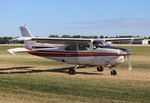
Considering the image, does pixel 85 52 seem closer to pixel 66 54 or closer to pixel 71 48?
pixel 71 48

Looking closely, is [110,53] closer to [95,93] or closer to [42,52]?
[42,52]

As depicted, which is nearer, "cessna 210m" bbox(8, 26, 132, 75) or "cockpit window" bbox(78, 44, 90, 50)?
"cessna 210m" bbox(8, 26, 132, 75)

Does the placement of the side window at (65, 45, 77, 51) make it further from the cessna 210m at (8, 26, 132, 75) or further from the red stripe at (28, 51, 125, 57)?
the red stripe at (28, 51, 125, 57)

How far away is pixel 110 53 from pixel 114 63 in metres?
0.64

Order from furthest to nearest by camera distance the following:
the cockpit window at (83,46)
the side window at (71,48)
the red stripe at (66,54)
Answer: the side window at (71,48)
the cockpit window at (83,46)
the red stripe at (66,54)

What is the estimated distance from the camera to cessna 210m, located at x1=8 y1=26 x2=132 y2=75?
20609 mm

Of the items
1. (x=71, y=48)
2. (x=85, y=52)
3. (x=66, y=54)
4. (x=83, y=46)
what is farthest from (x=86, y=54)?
(x=66, y=54)

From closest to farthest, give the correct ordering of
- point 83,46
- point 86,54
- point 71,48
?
1. point 86,54
2. point 83,46
3. point 71,48

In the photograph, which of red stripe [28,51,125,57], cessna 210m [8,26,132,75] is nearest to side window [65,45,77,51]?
cessna 210m [8,26,132,75]

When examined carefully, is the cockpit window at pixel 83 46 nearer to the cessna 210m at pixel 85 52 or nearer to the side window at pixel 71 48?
the cessna 210m at pixel 85 52

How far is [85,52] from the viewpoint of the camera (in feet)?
72.1

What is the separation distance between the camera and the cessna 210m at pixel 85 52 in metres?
20.6

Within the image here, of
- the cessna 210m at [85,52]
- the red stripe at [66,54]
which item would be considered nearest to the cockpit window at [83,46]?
the cessna 210m at [85,52]

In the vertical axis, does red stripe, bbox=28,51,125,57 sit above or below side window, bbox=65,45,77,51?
below
